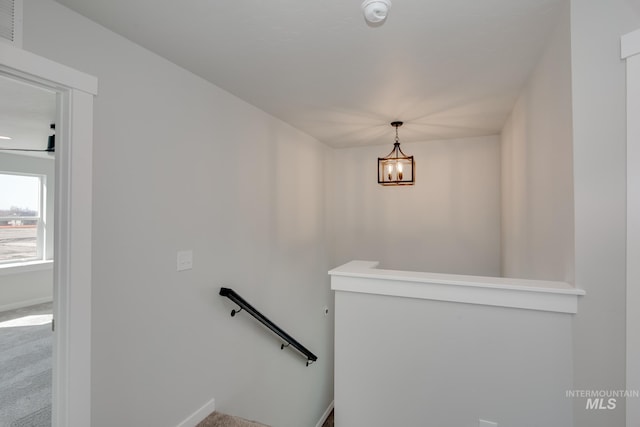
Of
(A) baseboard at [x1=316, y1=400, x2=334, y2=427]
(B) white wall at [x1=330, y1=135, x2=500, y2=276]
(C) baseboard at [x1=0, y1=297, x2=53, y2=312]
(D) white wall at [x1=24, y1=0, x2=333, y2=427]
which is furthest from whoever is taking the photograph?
(C) baseboard at [x1=0, y1=297, x2=53, y2=312]

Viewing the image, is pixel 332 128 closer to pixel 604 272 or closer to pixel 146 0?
pixel 146 0

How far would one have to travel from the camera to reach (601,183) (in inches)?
50.1

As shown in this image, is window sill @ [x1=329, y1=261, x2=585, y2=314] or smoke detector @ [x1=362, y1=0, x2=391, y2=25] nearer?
smoke detector @ [x1=362, y1=0, x2=391, y2=25]

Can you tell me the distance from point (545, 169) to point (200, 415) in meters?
2.73

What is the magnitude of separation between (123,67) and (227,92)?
0.83 metres

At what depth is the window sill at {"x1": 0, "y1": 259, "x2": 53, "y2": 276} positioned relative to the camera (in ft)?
15.7

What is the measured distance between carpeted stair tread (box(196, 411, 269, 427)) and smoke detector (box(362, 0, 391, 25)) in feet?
8.05

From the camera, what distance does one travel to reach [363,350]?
194cm

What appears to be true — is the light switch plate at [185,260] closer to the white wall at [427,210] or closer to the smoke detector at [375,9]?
the smoke detector at [375,9]

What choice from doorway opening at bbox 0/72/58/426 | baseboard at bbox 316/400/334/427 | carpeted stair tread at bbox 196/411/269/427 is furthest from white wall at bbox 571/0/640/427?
baseboard at bbox 316/400/334/427

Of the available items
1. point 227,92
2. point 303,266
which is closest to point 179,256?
point 227,92

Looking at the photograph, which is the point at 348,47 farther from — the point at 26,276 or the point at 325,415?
the point at 26,276

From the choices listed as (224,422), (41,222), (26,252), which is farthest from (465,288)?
(26,252)

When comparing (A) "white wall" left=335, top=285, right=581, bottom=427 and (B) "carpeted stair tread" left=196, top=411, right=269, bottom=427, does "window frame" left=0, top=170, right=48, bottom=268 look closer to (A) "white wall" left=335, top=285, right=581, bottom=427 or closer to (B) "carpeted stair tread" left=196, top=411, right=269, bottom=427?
(B) "carpeted stair tread" left=196, top=411, right=269, bottom=427
